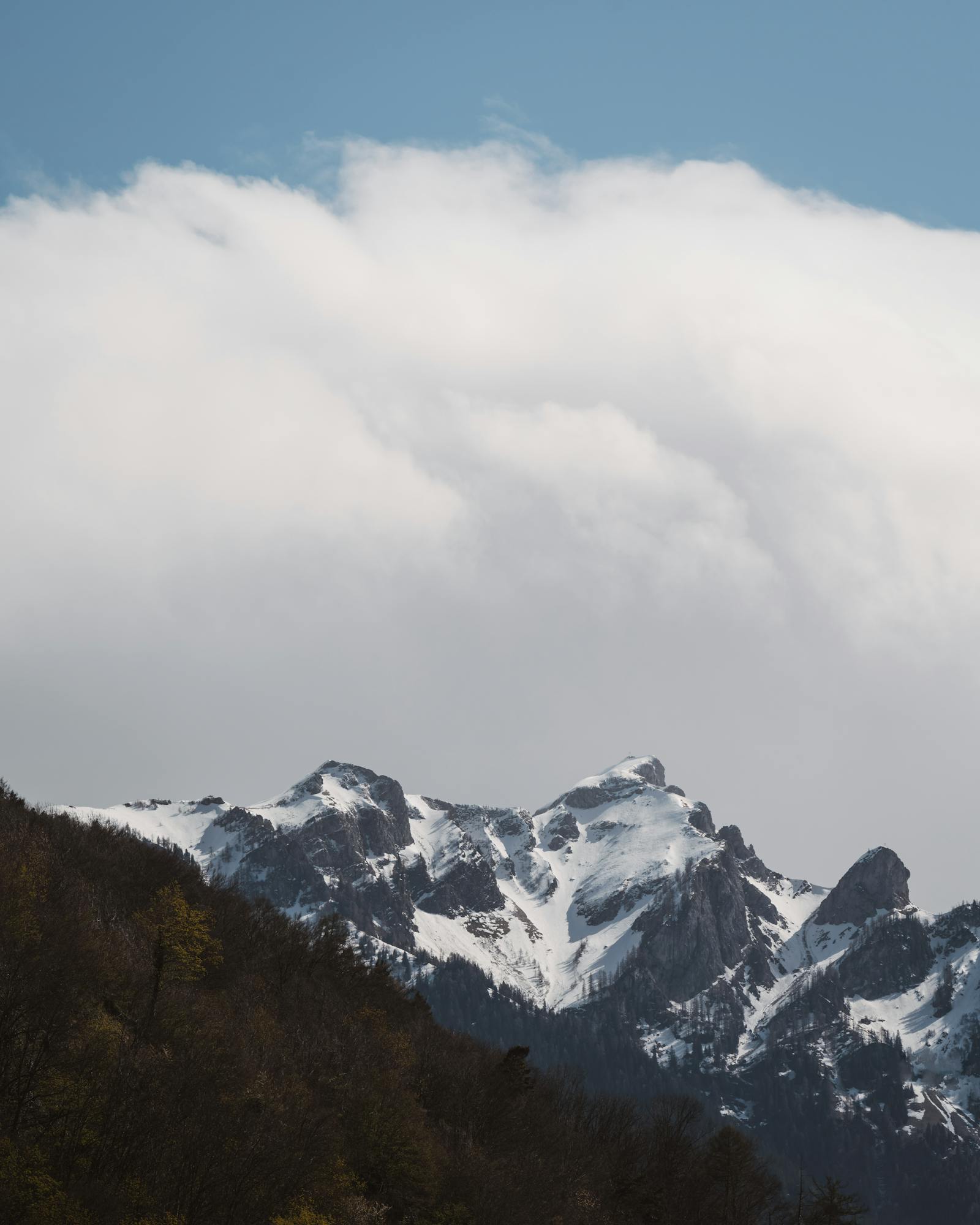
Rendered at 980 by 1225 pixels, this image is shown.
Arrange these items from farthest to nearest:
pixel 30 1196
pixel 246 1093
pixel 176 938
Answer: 1. pixel 176 938
2. pixel 246 1093
3. pixel 30 1196

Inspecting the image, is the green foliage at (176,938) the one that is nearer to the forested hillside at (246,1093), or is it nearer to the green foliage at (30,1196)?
the forested hillside at (246,1093)

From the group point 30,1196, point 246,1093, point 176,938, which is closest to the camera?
point 30,1196

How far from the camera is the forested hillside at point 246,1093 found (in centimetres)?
5959

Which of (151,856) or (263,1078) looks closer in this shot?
(263,1078)

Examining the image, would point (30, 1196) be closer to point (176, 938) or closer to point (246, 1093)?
point (246, 1093)

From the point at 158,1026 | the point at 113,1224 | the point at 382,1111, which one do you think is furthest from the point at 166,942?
the point at 113,1224

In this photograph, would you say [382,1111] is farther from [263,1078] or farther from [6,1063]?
[6,1063]

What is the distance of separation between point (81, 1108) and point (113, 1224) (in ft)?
20.4

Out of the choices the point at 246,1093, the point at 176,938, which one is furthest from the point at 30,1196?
the point at 176,938

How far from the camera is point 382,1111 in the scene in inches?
3179

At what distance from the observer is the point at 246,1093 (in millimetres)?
74000

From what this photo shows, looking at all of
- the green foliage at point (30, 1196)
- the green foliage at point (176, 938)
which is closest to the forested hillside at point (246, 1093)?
the green foliage at point (30, 1196)

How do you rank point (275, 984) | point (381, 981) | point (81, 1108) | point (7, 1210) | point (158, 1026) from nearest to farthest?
point (7, 1210) < point (81, 1108) < point (158, 1026) < point (275, 984) < point (381, 981)

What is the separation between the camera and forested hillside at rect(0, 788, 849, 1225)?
59.6 meters
